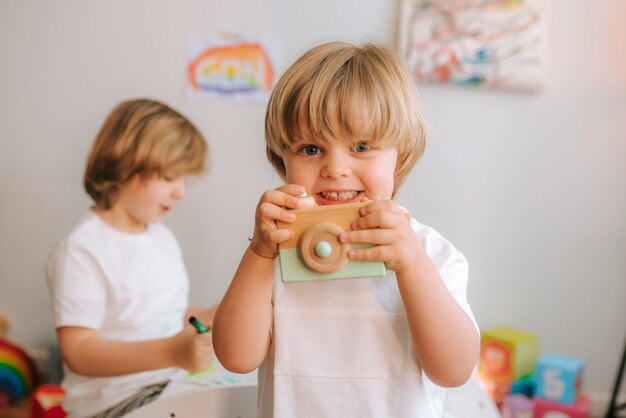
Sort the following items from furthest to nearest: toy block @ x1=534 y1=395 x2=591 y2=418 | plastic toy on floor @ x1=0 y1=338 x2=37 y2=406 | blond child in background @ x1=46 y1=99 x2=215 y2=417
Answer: plastic toy on floor @ x1=0 y1=338 x2=37 y2=406, toy block @ x1=534 y1=395 x2=591 y2=418, blond child in background @ x1=46 y1=99 x2=215 y2=417

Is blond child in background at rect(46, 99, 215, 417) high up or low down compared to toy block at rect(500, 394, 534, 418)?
up

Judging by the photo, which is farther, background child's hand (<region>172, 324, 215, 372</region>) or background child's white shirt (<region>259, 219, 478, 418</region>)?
background child's hand (<region>172, 324, 215, 372</region>)

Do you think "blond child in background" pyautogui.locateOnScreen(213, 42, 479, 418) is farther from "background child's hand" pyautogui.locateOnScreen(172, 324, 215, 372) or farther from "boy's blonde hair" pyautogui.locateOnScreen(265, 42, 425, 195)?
"background child's hand" pyautogui.locateOnScreen(172, 324, 215, 372)

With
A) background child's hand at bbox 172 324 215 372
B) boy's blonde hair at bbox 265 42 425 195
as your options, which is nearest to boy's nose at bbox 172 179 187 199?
background child's hand at bbox 172 324 215 372

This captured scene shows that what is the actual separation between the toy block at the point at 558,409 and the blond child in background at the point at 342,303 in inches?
36.7

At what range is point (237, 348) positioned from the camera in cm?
55

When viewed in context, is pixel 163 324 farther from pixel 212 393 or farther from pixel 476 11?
pixel 476 11

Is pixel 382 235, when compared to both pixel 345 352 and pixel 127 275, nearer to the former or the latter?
pixel 345 352

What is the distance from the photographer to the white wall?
1482 millimetres

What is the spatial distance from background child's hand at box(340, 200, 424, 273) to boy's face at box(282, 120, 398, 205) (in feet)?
0.22

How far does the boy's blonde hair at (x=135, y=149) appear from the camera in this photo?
3.54ft

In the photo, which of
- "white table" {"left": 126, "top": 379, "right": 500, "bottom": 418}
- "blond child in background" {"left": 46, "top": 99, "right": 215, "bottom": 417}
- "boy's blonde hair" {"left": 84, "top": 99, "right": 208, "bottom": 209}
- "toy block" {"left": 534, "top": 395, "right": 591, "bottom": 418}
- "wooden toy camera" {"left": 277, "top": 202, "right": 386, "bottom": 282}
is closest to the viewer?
"wooden toy camera" {"left": 277, "top": 202, "right": 386, "bottom": 282}

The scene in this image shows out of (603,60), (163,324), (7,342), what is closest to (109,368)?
(163,324)

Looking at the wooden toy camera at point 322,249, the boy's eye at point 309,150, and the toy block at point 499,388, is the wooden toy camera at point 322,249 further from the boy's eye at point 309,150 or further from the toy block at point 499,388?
the toy block at point 499,388
